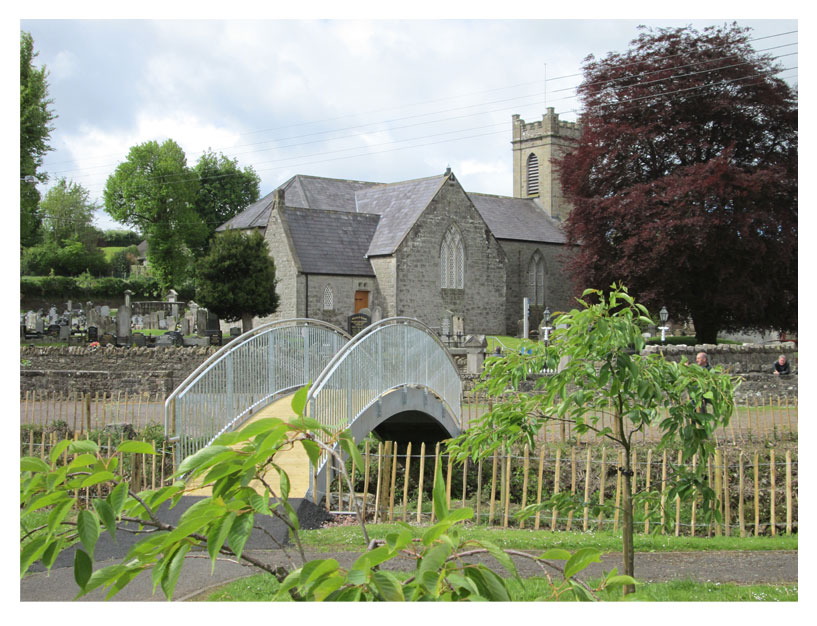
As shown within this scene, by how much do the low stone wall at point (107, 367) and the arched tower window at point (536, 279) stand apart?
20986 mm

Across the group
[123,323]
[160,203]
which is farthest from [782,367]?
[160,203]

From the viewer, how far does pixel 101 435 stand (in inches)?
409

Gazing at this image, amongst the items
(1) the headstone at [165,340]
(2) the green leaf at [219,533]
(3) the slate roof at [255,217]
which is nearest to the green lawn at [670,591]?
(2) the green leaf at [219,533]

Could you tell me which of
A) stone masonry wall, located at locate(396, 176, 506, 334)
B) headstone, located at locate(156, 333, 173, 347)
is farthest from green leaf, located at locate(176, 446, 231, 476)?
stone masonry wall, located at locate(396, 176, 506, 334)

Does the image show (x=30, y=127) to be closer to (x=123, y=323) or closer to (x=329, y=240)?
(x=123, y=323)

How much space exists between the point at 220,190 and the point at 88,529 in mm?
53408

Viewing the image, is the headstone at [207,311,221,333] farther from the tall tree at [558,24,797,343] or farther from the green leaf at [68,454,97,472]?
the green leaf at [68,454,97,472]

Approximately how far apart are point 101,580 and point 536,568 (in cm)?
445

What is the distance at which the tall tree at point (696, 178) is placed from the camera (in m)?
15.7

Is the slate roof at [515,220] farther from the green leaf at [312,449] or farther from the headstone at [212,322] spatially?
the green leaf at [312,449]

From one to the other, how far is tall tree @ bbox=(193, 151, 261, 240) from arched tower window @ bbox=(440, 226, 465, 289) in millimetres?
23921

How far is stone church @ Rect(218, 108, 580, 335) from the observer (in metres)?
30.7

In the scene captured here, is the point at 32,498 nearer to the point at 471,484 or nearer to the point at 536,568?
the point at 536,568

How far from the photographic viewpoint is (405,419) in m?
11.3
